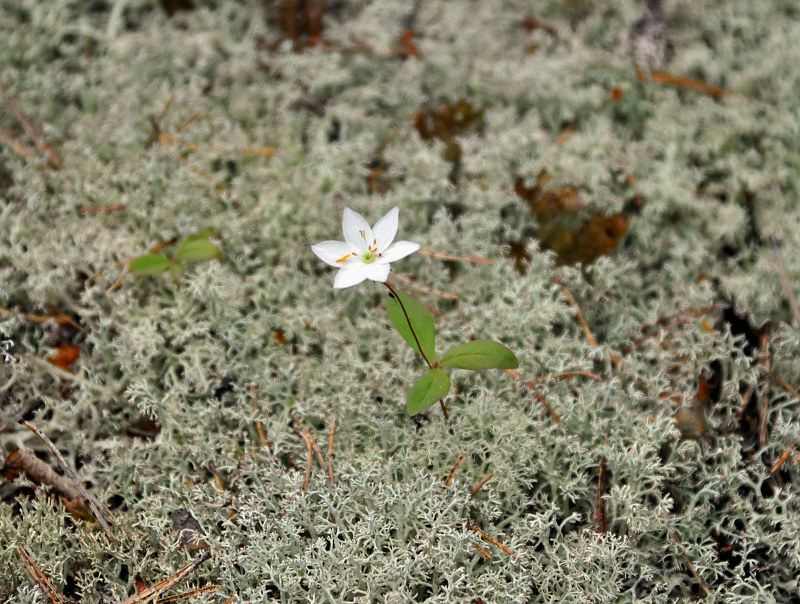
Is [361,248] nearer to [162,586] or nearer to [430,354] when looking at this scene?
[430,354]

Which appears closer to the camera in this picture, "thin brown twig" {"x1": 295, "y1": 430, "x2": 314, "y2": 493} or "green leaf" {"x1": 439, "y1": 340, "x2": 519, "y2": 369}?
"green leaf" {"x1": 439, "y1": 340, "x2": 519, "y2": 369}

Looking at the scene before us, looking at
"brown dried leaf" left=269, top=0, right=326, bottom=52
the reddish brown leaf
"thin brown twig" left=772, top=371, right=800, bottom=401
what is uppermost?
"brown dried leaf" left=269, top=0, right=326, bottom=52

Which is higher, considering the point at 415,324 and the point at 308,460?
the point at 415,324

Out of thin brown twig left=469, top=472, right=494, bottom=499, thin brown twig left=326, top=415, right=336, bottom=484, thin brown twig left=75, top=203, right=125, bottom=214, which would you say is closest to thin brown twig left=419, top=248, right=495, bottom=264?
thin brown twig left=326, top=415, right=336, bottom=484

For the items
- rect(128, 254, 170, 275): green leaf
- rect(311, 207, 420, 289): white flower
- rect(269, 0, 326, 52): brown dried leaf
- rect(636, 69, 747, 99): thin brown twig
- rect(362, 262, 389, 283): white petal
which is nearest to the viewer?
rect(362, 262, 389, 283): white petal

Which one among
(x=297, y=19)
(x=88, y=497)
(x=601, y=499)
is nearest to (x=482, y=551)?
(x=601, y=499)

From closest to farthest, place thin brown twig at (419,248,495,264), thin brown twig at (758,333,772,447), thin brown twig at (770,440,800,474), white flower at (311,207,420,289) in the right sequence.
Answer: white flower at (311,207,420,289) < thin brown twig at (770,440,800,474) < thin brown twig at (758,333,772,447) < thin brown twig at (419,248,495,264)

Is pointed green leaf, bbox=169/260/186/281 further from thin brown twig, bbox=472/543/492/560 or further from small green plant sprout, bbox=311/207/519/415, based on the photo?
thin brown twig, bbox=472/543/492/560

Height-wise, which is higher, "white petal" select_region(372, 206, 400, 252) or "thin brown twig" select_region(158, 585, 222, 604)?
"white petal" select_region(372, 206, 400, 252)
